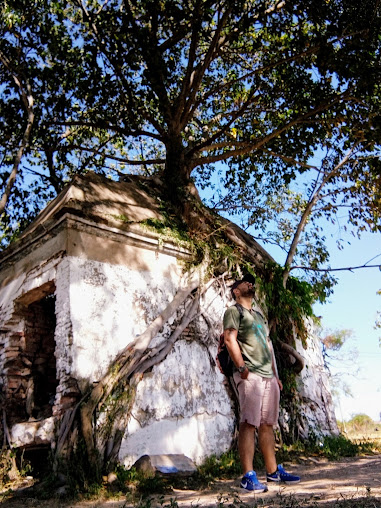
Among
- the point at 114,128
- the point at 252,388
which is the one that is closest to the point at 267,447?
the point at 252,388

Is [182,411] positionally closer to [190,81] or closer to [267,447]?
[267,447]

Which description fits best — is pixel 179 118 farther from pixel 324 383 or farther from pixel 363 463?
pixel 363 463

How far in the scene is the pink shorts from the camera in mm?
4059

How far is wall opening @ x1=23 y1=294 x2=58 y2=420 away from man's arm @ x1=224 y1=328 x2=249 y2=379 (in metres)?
3.58

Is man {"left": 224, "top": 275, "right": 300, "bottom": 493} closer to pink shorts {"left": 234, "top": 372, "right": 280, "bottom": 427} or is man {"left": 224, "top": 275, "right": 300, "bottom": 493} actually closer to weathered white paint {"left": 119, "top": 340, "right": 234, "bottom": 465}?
pink shorts {"left": 234, "top": 372, "right": 280, "bottom": 427}

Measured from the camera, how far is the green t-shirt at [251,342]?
4234 mm

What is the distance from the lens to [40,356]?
23.3 feet

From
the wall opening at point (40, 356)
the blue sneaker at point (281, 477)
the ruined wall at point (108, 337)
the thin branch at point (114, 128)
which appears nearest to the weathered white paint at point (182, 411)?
the ruined wall at point (108, 337)

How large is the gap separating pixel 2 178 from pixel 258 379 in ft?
29.1

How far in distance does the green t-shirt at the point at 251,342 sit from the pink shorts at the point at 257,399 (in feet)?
0.27

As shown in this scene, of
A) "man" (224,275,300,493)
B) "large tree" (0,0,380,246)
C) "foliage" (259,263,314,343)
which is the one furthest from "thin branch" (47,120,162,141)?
"man" (224,275,300,493)

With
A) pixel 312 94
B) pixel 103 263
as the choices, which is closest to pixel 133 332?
pixel 103 263

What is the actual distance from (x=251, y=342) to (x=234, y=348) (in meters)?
0.25

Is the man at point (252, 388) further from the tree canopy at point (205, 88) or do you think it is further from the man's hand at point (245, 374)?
the tree canopy at point (205, 88)
